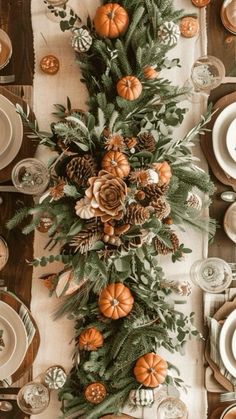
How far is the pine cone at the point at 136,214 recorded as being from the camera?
6.46ft

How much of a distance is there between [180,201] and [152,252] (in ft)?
0.81

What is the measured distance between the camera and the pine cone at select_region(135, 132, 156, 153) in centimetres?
212

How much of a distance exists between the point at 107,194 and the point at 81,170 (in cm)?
17

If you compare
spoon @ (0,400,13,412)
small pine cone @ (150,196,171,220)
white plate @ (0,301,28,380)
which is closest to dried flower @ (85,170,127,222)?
small pine cone @ (150,196,171,220)

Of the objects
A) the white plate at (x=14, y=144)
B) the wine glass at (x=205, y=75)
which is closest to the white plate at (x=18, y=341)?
the white plate at (x=14, y=144)

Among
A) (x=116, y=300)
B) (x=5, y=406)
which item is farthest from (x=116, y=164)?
(x=5, y=406)

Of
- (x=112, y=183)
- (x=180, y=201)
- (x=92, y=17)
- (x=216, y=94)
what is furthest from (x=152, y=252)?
(x=92, y=17)

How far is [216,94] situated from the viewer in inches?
95.9

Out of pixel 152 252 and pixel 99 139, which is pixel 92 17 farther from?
pixel 152 252

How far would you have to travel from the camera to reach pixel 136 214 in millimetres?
1970

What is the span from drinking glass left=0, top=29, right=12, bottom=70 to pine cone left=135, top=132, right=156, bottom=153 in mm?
750

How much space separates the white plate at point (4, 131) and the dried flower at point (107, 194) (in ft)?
1.88

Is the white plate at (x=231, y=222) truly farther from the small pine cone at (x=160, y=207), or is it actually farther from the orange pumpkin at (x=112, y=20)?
the orange pumpkin at (x=112, y=20)

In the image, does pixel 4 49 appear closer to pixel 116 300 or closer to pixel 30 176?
pixel 30 176
